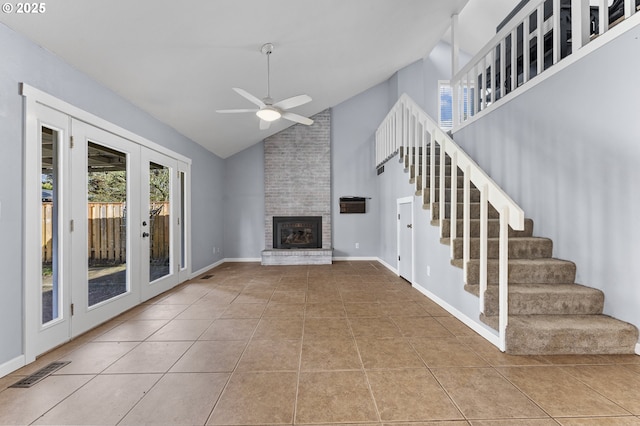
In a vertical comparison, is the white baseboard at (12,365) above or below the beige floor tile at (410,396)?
above

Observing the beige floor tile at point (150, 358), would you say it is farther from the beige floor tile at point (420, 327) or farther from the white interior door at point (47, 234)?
the beige floor tile at point (420, 327)

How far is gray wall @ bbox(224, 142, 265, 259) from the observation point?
704cm

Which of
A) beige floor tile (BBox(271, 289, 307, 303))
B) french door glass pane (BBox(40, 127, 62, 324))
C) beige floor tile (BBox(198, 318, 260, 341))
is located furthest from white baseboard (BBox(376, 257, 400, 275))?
french door glass pane (BBox(40, 127, 62, 324))

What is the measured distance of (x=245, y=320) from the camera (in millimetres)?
3053

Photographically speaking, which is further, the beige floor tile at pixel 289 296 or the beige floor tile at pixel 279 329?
the beige floor tile at pixel 289 296

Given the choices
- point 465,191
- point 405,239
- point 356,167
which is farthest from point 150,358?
point 356,167

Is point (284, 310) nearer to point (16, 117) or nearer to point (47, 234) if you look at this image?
point (47, 234)

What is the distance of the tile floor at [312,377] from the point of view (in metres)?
1.60

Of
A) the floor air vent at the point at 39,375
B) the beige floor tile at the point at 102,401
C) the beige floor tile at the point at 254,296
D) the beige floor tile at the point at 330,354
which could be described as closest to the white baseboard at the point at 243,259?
the beige floor tile at the point at 254,296

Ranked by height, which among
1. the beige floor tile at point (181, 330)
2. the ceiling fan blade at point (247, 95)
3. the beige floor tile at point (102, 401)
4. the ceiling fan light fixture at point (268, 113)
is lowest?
the beige floor tile at point (181, 330)

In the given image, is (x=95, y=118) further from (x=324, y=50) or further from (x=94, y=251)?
(x=324, y=50)

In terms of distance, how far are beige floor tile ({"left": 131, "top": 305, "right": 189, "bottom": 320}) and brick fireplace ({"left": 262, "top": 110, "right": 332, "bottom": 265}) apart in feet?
11.2

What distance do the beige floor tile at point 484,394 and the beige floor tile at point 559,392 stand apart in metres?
0.08

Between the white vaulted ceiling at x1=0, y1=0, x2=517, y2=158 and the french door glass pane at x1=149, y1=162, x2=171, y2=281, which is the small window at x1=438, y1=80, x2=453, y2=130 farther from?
the french door glass pane at x1=149, y1=162, x2=171, y2=281
